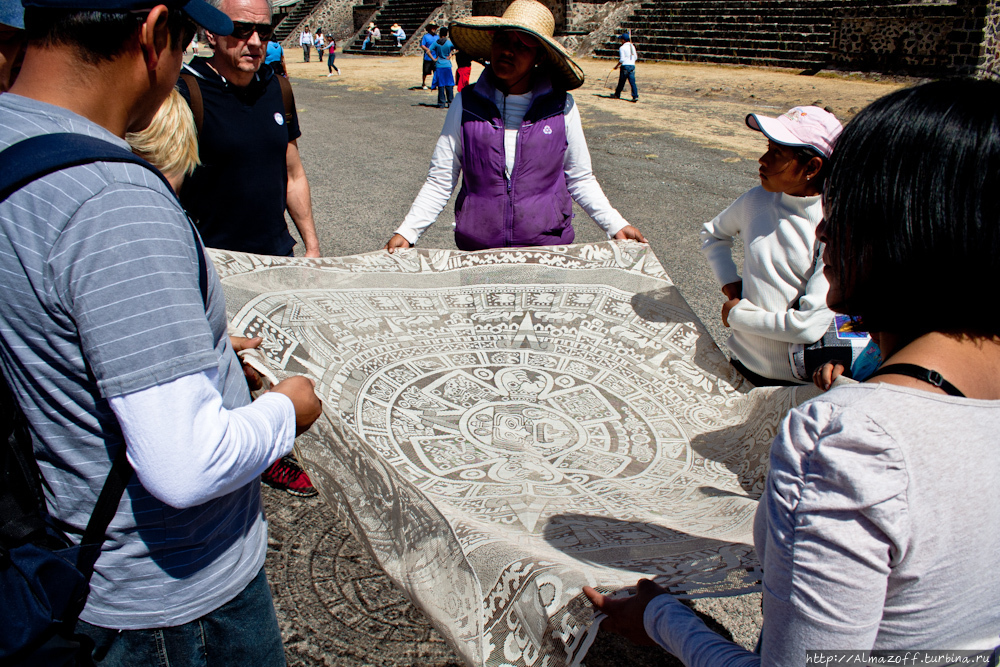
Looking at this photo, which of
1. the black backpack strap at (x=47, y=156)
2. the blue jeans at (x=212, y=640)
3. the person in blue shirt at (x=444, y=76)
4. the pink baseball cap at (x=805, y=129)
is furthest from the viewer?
the person in blue shirt at (x=444, y=76)

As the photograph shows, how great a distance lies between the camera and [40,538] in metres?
0.91

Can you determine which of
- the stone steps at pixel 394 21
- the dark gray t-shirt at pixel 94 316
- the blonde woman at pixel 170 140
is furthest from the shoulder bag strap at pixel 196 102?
the stone steps at pixel 394 21

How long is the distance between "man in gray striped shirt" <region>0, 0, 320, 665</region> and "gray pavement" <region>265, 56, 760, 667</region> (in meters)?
1.08

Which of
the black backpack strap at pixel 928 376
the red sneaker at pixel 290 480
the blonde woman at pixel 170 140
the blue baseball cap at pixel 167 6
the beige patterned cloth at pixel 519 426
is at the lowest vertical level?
the red sneaker at pixel 290 480

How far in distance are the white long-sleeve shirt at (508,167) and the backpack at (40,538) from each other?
72.9 inches

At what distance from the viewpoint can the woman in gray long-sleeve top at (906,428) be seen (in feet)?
2.57

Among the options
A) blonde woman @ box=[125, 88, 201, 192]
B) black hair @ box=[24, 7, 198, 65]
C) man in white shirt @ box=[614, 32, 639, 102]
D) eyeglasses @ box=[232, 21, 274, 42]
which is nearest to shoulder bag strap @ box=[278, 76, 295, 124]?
eyeglasses @ box=[232, 21, 274, 42]

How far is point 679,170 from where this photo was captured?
7.62m

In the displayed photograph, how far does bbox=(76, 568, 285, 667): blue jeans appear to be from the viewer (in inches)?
41.6

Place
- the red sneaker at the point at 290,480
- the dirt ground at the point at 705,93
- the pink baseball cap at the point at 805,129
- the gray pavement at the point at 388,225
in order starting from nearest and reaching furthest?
the pink baseball cap at the point at 805,129, the gray pavement at the point at 388,225, the red sneaker at the point at 290,480, the dirt ground at the point at 705,93

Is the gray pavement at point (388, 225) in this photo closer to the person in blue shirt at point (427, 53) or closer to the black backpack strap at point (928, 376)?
the person in blue shirt at point (427, 53)

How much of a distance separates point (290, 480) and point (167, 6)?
2033 mm

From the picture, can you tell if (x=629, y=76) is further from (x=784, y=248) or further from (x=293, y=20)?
(x=293, y=20)

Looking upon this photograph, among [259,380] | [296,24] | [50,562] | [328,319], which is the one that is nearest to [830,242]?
[50,562]
